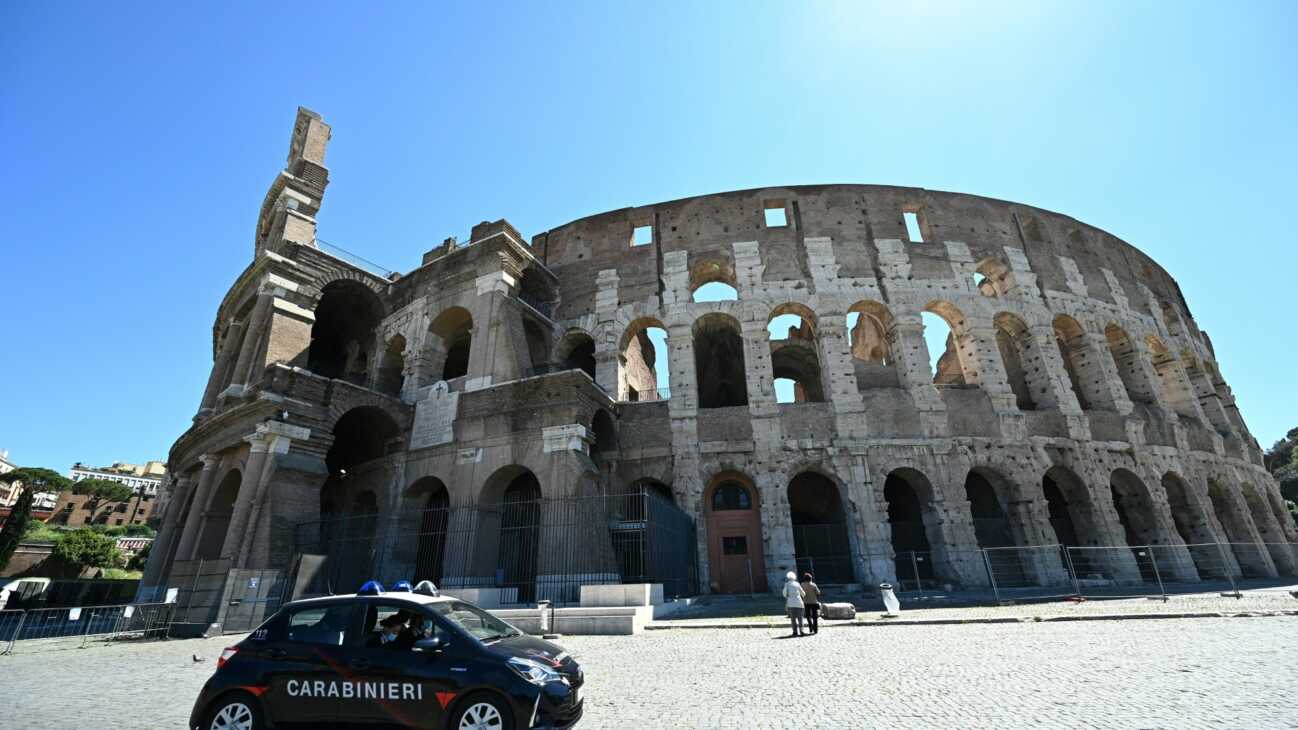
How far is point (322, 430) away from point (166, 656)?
689cm

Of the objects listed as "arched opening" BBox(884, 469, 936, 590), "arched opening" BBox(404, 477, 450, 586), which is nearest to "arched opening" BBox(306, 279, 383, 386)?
"arched opening" BBox(404, 477, 450, 586)

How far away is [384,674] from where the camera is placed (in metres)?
4.02

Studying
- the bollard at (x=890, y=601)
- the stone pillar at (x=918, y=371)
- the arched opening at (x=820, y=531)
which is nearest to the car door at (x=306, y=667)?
the bollard at (x=890, y=601)

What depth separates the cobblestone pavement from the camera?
4184 millimetres

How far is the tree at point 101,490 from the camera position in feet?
228

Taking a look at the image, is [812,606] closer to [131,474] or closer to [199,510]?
[199,510]

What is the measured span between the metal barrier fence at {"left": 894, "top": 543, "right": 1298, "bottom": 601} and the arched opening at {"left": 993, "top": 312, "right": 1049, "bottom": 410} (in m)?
5.23

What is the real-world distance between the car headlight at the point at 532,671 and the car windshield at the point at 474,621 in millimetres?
410

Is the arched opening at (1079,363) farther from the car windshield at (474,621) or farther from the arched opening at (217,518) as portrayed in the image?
the arched opening at (217,518)

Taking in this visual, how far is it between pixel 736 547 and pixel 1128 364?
1750cm

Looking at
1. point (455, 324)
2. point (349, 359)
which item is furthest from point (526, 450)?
point (349, 359)

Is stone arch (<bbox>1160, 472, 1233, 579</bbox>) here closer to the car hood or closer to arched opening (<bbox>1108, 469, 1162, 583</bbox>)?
arched opening (<bbox>1108, 469, 1162, 583</bbox>)

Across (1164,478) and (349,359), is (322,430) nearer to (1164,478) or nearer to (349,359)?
(349,359)

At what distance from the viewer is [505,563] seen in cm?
1488
